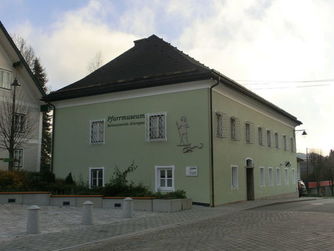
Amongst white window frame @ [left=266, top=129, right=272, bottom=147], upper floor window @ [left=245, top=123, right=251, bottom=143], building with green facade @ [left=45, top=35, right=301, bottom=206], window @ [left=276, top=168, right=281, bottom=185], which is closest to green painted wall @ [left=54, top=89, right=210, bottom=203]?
building with green facade @ [left=45, top=35, right=301, bottom=206]

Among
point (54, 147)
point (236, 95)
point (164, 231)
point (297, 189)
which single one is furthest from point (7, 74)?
point (297, 189)

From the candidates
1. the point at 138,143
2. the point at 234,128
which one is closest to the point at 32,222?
the point at 138,143

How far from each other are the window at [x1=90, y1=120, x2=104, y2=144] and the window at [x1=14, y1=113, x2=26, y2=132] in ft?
15.8

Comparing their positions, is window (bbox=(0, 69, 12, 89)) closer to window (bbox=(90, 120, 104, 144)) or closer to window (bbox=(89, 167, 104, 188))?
window (bbox=(90, 120, 104, 144))

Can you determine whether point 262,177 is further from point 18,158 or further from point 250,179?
point 18,158

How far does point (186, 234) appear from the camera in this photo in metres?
12.6

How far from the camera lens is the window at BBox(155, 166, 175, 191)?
24.4 meters

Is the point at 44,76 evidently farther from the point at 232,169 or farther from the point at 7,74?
A: the point at 232,169

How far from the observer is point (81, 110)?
29172mm

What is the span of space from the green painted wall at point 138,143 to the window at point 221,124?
1.50 metres

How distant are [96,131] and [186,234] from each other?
662 inches

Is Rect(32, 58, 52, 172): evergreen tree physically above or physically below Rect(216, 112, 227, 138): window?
above

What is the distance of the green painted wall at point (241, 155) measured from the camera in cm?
2420

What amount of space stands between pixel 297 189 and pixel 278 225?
30.1 metres
